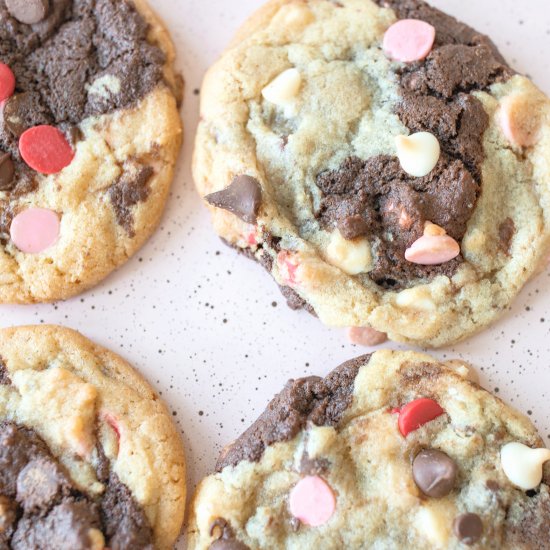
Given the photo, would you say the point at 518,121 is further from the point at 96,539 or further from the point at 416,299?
the point at 96,539

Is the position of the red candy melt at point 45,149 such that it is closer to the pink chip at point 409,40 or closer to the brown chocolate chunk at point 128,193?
the brown chocolate chunk at point 128,193

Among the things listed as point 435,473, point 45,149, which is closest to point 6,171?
point 45,149

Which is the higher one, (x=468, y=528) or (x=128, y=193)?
(x=128, y=193)

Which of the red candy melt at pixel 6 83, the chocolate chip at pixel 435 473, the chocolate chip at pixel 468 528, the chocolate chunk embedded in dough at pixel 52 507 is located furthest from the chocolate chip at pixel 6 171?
the chocolate chip at pixel 468 528

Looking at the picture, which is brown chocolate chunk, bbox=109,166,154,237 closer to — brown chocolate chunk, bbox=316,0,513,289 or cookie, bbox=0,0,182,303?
cookie, bbox=0,0,182,303

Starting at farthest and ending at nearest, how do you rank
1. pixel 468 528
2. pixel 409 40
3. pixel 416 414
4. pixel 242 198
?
pixel 409 40 < pixel 242 198 < pixel 416 414 < pixel 468 528

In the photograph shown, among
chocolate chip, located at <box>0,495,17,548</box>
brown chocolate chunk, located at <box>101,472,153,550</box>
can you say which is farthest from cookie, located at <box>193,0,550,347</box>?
chocolate chip, located at <box>0,495,17,548</box>
